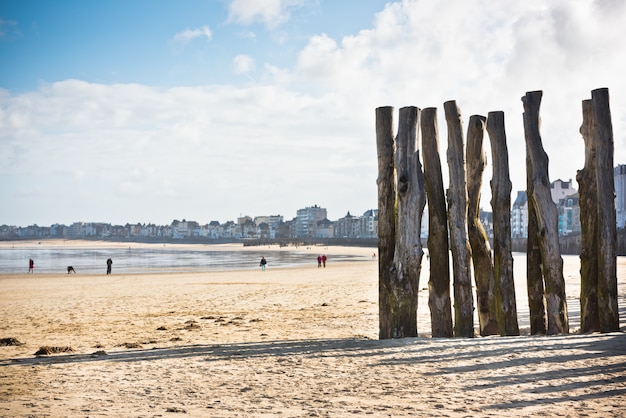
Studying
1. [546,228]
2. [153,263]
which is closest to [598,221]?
[546,228]

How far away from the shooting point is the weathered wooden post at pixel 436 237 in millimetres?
7676

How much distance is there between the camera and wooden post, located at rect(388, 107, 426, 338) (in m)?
7.43

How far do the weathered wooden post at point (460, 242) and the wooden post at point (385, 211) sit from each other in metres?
0.80

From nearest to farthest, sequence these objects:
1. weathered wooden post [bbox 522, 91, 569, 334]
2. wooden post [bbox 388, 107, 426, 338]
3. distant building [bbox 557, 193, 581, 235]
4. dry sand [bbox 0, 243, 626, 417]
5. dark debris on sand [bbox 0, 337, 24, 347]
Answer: dry sand [bbox 0, 243, 626, 417]
wooden post [bbox 388, 107, 426, 338]
weathered wooden post [bbox 522, 91, 569, 334]
dark debris on sand [bbox 0, 337, 24, 347]
distant building [bbox 557, 193, 581, 235]

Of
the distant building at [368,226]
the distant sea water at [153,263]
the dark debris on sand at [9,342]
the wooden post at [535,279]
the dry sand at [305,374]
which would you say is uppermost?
the distant building at [368,226]

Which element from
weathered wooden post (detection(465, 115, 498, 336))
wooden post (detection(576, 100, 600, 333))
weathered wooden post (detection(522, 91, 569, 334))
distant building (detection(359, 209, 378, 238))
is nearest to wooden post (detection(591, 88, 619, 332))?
wooden post (detection(576, 100, 600, 333))

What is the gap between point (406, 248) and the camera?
7.41 m

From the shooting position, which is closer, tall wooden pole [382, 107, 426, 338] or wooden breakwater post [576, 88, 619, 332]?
tall wooden pole [382, 107, 426, 338]

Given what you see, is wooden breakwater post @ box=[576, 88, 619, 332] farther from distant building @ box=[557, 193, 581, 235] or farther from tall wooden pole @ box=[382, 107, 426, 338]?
distant building @ box=[557, 193, 581, 235]

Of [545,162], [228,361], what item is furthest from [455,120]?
[228,361]

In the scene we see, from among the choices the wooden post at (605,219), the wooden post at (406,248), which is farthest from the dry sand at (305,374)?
the wooden post at (605,219)

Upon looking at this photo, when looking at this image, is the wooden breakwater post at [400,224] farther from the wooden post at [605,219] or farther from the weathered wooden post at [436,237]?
→ the wooden post at [605,219]

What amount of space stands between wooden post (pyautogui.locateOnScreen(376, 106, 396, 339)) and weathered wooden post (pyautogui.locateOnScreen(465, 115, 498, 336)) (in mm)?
1225

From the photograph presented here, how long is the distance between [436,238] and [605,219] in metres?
2.28
